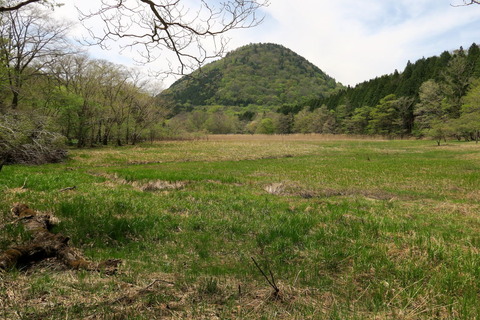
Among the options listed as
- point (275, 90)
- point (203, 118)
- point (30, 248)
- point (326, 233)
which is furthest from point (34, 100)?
point (275, 90)

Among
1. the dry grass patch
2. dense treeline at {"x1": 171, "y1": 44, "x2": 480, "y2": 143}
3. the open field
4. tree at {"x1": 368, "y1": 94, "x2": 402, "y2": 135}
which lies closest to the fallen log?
the open field

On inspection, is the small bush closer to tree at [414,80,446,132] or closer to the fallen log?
the fallen log

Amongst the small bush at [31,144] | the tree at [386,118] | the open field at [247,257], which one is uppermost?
the tree at [386,118]

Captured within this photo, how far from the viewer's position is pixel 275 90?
597ft

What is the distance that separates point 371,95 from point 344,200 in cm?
8192

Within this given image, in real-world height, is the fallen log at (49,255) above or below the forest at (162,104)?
below

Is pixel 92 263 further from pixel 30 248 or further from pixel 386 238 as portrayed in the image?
pixel 386 238

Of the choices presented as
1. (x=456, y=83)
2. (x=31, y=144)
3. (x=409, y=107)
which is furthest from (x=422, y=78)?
(x=31, y=144)

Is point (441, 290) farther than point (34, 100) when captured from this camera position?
No

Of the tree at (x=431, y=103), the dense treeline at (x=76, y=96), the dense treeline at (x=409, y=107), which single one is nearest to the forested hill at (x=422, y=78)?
the dense treeline at (x=409, y=107)

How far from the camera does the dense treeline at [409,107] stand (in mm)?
45969

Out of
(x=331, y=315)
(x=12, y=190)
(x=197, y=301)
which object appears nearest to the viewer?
(x=331, y=315)

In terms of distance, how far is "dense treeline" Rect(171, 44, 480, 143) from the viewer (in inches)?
1810

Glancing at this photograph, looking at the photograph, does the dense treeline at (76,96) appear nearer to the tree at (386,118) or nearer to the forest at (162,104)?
the forest at (162,104)
